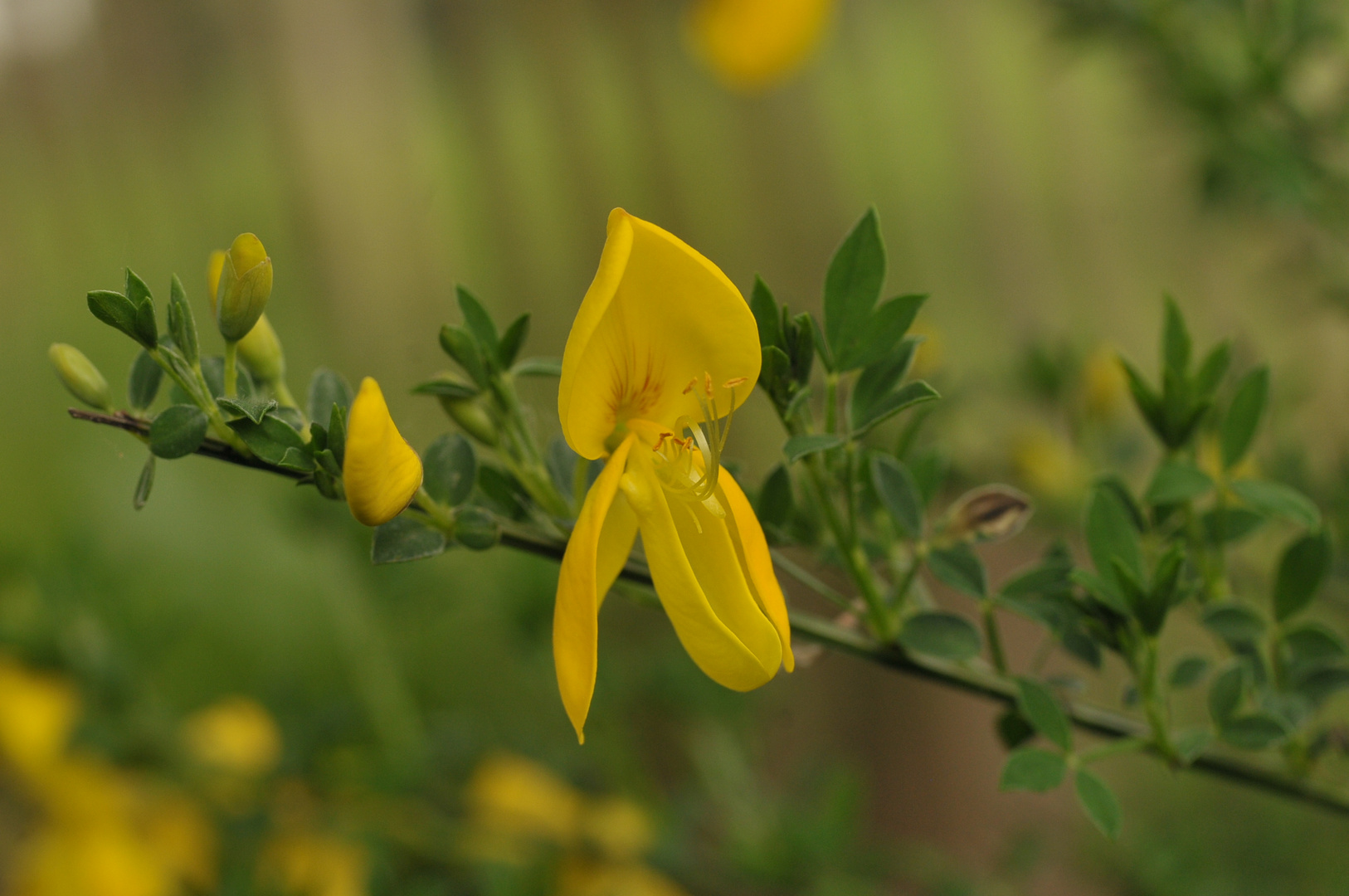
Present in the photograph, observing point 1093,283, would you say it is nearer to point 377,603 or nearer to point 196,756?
point 377,603

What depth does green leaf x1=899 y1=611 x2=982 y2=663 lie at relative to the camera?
0.80ft

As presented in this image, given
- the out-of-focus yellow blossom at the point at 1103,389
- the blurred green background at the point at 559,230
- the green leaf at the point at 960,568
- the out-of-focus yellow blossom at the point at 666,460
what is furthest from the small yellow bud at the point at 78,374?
the blurred green background at the point at 559,230

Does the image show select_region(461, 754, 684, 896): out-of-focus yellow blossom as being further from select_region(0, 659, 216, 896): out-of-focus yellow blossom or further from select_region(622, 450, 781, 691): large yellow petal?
select_region(622, 450, 781, 691): large yellow petal

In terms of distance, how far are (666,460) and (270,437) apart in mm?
81

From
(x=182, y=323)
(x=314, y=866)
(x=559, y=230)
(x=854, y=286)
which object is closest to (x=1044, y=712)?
(x=854, y=286)

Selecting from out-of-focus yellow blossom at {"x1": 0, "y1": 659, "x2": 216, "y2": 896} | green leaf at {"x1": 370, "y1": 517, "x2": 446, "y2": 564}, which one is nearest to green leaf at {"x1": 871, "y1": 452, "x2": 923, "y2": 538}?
green leaf at {"x1": 370, "y1": 517, "x2": 446, "y2": 564}

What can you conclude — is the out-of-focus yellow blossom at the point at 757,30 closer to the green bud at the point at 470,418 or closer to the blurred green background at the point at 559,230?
the blurred green background at the point at 559,230

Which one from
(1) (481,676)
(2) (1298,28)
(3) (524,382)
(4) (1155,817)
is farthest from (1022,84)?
(3) (524,382)

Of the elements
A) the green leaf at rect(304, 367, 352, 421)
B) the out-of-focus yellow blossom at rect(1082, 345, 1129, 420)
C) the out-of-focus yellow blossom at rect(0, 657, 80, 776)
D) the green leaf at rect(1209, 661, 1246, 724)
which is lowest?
the out-of-focus yellow blossom at rect(0, 657, 80, 776)

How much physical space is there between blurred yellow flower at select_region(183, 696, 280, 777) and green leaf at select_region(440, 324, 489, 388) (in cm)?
44

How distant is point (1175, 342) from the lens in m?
0.29

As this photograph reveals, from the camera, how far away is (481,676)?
1.01 meters

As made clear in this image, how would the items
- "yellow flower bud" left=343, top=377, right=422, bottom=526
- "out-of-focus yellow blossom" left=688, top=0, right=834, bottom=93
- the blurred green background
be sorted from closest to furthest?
"yellow flower bud" left=343, top=377, right=422, bottom=526 < "out-of-focus yellow blossom" left=688, top=0, right=834, bottom=93 < the blurred green background

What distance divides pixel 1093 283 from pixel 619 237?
1.15 metres
